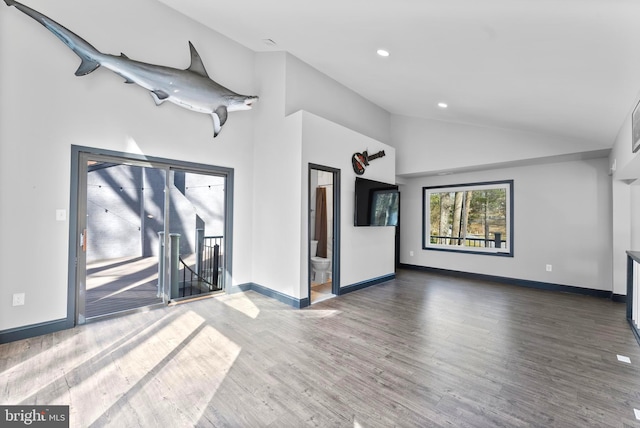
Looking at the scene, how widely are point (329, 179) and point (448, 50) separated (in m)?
3.47

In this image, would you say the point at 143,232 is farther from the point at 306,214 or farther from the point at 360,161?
the point at 360,161

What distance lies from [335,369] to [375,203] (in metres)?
3.08

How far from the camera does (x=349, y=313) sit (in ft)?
12.3

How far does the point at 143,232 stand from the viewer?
3852 millimetres

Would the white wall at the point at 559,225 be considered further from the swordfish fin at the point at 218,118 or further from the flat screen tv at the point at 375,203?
the swordfish fin at the point at 218,118

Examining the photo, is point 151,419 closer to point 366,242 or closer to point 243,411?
point 243,411

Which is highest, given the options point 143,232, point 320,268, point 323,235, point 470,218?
point 470,218

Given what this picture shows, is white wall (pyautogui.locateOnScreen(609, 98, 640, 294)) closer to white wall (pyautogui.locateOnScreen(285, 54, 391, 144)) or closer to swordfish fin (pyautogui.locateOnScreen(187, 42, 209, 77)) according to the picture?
white wall (pyautogui.locateOnScreen(285, 54, 391, 144))

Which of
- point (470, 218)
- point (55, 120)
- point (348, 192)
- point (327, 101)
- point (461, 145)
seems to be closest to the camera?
point (55, 120)

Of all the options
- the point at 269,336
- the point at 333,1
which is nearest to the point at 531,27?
the point at 333,1

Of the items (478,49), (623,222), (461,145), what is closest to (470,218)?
(461,145)

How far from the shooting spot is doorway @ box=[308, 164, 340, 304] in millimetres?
4499

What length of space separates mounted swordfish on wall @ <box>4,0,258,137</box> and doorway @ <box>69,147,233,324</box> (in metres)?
0.83

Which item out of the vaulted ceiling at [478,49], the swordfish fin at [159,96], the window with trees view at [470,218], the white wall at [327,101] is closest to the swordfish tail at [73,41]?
the swordfish fin at [159,96]
